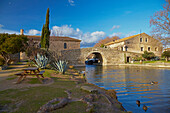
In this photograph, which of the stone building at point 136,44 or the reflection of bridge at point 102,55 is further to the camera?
the stone building at point 136,44

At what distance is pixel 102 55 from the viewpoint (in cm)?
3033

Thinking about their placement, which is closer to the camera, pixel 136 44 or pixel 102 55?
pixel 102 55

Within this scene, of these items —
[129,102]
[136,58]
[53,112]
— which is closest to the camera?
[53,112]

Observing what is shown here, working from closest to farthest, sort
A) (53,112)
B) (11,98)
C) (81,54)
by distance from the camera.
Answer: (53,112), (11,98), (81,54)

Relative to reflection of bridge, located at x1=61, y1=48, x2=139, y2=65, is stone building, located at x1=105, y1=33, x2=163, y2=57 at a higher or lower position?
higher

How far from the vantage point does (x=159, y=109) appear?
4.48 meters

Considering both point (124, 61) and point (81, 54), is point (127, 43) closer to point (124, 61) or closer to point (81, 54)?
point (124, 61)

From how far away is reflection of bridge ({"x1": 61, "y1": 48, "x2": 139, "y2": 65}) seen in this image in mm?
27812

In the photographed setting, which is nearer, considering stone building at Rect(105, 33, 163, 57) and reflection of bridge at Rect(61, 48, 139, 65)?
reflection of bridge at Rect(61, 48, 139, 65)

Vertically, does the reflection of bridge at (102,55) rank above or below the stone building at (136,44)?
below

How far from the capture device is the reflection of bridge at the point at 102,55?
2781 centimetres

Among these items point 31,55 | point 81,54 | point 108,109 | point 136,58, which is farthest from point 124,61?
point 108,109

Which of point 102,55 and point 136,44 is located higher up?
point 136,44

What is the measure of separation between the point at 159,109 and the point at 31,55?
46.5 ft
